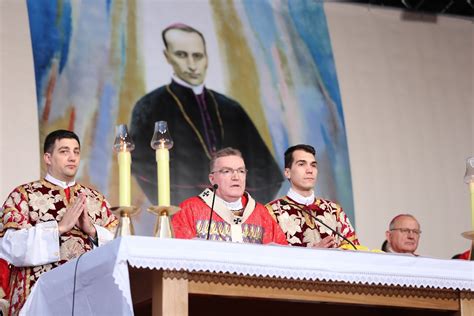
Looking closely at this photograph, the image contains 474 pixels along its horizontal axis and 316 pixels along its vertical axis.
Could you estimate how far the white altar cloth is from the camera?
410 cm

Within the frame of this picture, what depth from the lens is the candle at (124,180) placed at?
14.4 feet

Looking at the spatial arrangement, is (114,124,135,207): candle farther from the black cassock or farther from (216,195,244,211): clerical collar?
the black cassock

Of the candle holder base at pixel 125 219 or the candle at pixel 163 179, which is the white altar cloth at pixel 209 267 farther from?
the candle at pixel 163 179

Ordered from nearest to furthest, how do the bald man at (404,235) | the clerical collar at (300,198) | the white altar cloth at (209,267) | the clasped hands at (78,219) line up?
the white altar cloth at (209,267) < the clasped hands at (78,219) < the clerical collar at (300,198) < the bald man at (404,235)

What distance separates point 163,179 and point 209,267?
490mm

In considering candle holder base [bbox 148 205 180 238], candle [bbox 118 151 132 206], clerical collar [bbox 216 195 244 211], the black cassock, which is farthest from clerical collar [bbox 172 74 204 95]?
candle holder base [bbox 148 205 180 238]

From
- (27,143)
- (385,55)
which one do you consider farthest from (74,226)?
(385,55)

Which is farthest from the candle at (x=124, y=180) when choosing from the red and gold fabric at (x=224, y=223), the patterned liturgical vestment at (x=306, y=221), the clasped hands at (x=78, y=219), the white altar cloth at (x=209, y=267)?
the patterned liturgical vestment at (x=306, y=221)

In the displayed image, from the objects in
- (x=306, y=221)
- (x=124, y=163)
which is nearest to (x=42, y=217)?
(x=124, y=163)

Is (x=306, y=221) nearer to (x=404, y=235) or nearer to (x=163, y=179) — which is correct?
(x=404, y=235)

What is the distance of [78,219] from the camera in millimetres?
5699

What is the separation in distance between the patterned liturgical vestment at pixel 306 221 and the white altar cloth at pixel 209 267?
7.01 ft

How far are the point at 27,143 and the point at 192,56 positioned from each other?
5.81 ft

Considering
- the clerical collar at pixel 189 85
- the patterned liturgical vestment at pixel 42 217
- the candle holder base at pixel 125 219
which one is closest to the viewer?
the candle holder base at pixel 125 219
